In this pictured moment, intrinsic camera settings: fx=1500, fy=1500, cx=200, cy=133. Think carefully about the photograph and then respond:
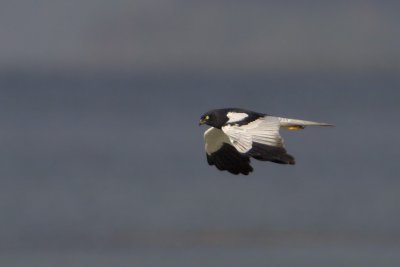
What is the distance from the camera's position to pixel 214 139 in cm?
3162

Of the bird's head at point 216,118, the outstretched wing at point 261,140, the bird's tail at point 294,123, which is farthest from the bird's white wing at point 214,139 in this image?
the outstretched wing at point 261,140

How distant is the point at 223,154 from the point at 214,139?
499 millimetres

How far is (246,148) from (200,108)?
3493 inches

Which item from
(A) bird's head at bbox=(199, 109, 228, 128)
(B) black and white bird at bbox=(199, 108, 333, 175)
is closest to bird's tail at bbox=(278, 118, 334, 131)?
(B) black and white bird at bbox=(199, 108, 333, 175)

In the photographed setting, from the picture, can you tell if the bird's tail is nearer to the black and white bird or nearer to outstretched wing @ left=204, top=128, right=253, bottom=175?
the black and white bird

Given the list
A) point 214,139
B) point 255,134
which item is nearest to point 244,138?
point 255,134

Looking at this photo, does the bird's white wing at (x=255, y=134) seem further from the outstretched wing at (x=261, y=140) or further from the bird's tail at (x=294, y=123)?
the bird's tail at (x=294, y=123)

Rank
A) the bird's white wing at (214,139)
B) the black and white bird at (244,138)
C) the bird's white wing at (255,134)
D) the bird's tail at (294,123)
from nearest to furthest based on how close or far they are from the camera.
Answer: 1. the black and white bird at (244,138)
2. the bird's white wing at (255,134)
3. the bird's tail at (294,123)
4. the bird's white wing at (214,139)

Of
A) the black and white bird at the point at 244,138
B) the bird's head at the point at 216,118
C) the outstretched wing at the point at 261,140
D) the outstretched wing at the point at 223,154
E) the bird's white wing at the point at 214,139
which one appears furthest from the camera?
the bird's white wing at the point at 214,139

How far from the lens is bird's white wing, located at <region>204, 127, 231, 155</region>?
31.5 metres

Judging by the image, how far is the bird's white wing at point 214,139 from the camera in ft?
103

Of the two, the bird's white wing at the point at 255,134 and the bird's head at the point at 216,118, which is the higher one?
the bird's head at the point at 216,118

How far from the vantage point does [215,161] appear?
31.4 m

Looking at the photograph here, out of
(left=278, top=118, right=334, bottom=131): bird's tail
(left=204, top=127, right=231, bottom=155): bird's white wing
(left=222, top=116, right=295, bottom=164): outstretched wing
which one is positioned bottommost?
(left=222, top=116, right=295, bottom=164): outstretched wing
